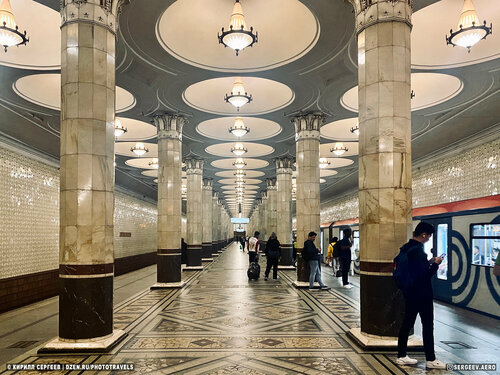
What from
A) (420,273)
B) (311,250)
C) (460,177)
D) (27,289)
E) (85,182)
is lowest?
(27,289)

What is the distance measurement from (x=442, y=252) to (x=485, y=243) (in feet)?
5.30

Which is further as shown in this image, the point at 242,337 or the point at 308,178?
the point at 308,178

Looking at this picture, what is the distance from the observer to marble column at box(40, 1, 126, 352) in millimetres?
6070

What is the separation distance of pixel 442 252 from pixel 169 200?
26.6 ft

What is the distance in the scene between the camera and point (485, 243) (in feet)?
30.0

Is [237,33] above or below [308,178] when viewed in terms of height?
above

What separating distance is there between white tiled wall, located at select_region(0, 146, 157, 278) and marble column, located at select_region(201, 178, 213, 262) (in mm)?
11667

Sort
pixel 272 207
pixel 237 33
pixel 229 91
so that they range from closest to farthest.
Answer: pixel 237 33
pixel 229 91
pixel 272 207

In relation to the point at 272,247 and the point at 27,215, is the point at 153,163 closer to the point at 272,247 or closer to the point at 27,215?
the point at 27,215

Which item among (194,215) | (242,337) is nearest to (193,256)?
(194,215)

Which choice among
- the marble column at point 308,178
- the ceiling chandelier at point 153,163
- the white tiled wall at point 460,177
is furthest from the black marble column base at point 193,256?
the white tiled wall at point 460,177

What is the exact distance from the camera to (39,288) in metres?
12.9

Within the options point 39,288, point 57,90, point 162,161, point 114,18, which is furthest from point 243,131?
point 39,288

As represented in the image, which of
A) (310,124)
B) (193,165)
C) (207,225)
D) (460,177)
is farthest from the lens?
(207,225)
